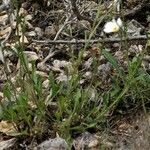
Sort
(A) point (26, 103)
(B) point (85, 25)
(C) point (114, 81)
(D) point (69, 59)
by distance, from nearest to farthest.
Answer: (A) point (26, 103) → (C) point (114, 81) → (D) point (69, 59) → (B) point (85, 25)

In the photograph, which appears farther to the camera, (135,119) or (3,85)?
(3,85)

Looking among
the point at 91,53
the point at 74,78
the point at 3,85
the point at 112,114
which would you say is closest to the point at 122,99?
the point at 112,114

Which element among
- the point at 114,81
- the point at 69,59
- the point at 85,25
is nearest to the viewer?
the point at 114,81

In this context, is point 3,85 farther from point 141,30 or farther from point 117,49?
point 141,30

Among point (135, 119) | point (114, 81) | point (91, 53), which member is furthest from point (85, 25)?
point (135, 119)

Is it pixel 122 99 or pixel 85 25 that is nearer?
pixel 122 99

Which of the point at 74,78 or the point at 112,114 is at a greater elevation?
the point at 74,78

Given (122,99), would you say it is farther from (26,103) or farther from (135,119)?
(26,103)

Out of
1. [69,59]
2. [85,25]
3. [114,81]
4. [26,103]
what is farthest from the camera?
[85,25]

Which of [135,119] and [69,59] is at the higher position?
[69,59]
